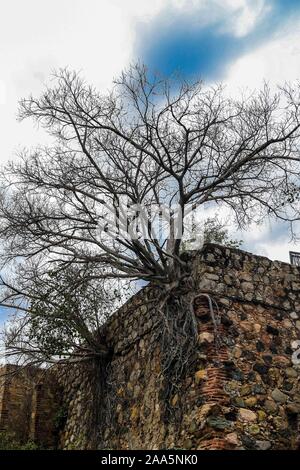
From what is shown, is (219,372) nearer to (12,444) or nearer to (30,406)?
(12,444)

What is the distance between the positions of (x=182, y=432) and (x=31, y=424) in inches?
214

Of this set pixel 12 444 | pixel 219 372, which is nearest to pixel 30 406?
pixel 12 444

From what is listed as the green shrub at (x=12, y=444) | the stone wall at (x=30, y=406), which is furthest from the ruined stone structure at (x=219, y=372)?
the stone wall at (x=30, y=406)

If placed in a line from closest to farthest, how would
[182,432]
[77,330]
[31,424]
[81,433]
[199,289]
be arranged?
[182,432] → [199,289] → [77,330] → [81,433] → [31,424]

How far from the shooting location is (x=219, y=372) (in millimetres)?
7332

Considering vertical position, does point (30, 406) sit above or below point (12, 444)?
above

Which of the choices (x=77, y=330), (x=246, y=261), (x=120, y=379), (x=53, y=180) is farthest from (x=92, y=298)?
(x=246, y=261)

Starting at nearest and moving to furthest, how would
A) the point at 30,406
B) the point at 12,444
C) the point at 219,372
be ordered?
1. the point at 219,372
2. the point at 12,444
3. the point at 30,406

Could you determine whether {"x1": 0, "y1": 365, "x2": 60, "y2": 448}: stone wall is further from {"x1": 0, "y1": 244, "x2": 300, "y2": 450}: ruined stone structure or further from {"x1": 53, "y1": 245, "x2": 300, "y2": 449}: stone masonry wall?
{"x1": 53, "y1": 245, "x2": 300, "y2": 449}: stone masonry wall

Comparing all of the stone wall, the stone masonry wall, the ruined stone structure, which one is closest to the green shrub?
the stone wall

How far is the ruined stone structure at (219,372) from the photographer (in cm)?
719

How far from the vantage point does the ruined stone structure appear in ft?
23.6
